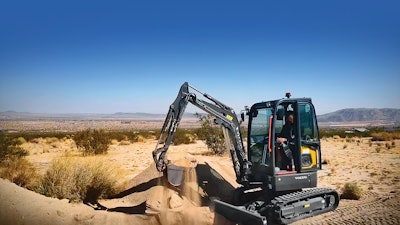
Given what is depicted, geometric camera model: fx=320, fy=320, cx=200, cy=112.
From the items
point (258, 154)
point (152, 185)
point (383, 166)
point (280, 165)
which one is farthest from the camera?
point (383, 166)

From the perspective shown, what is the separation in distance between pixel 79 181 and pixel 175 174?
3.49m

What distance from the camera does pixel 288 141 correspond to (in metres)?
8.34

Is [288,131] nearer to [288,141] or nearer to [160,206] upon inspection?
[288,141]

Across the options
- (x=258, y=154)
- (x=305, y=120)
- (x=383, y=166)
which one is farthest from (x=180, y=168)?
(x=383, y=166)

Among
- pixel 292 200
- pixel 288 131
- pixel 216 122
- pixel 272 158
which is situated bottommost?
pixel 292 200

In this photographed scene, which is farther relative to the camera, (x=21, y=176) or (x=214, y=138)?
(x=214, y=138)

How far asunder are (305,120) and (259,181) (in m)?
2.04

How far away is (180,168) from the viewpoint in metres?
9.25

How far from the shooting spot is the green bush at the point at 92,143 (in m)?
23.9

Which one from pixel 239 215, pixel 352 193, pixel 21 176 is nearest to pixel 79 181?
pixel 21 176

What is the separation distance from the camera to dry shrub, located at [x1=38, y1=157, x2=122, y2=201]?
9.92m

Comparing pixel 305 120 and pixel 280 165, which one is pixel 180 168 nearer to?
pixel 280 165

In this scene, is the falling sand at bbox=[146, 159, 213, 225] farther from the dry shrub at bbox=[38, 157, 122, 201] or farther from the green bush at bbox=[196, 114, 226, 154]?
the green bush at bbox=[196, 114, 226, 154]

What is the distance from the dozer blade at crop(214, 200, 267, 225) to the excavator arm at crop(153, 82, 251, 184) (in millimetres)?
1170
